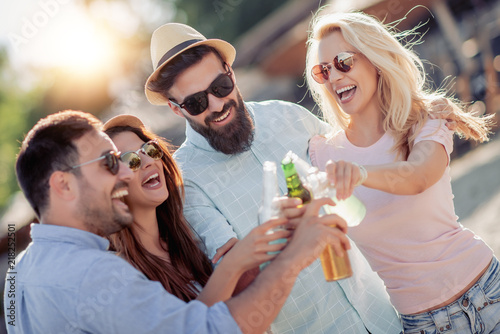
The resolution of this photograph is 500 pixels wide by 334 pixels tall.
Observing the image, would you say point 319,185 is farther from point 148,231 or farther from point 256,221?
point 148,231

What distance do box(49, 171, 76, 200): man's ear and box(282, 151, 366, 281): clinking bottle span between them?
3.00 ft

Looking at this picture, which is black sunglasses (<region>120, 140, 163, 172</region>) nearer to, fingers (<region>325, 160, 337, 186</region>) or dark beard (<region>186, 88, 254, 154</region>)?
dark beard (<region>186, 88, 254, 154</region>)

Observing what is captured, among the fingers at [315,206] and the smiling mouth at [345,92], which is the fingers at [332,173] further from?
the smiling mouth at [345,92]

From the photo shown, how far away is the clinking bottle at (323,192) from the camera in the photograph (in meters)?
2.10

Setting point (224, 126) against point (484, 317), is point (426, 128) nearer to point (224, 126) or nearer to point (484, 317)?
point (484, 317)

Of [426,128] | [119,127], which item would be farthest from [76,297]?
[426,128]

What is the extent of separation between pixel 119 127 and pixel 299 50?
11.9 m

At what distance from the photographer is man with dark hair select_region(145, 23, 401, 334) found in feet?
10.0

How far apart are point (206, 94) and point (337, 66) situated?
832 millimetres

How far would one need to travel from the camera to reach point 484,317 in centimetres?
263

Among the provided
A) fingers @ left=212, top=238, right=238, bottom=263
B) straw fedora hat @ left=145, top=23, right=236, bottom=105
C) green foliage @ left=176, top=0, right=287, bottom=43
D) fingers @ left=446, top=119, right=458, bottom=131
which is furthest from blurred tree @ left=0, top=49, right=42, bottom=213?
fingers @ left=446, top=119, right=458, bottom=131

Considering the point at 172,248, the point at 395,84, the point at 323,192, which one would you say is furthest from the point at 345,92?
Answer: the point at 172,248

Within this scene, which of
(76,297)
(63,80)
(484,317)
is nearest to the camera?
(76,297)

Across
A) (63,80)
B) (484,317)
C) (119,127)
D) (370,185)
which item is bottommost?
(484,317)
